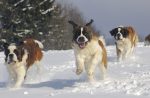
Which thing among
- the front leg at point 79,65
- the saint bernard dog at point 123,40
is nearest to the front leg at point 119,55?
the saint bernard dog at point 123,40

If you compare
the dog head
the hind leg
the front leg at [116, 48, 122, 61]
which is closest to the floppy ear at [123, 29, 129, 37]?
the front leg at [116, 48, 122, 61]

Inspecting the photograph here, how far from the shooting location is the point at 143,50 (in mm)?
22250

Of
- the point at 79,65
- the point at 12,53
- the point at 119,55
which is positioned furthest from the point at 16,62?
the point at 119,55

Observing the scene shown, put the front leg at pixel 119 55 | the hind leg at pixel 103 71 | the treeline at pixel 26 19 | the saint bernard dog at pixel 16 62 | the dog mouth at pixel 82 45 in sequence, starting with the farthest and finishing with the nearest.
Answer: the treeline at pixel 26 19 < the front leg at pixel 119 55 < the hind leg at pixel 103 71 < the saint bernard dog at pixel 16 62 < the dog mouth at pixel 82 45

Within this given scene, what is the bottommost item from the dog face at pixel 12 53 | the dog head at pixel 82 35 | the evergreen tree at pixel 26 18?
the dog face at pixel 12 53

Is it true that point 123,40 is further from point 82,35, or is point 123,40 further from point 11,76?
point 82,35

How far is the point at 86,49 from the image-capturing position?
11508 millimetres

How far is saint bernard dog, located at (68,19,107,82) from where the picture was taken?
11266 millimetres

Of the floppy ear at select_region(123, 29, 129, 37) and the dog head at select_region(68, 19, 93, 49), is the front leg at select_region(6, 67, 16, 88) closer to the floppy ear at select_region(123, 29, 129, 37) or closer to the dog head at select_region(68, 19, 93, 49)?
the dog head at select_region(68, 19, 93, 49)

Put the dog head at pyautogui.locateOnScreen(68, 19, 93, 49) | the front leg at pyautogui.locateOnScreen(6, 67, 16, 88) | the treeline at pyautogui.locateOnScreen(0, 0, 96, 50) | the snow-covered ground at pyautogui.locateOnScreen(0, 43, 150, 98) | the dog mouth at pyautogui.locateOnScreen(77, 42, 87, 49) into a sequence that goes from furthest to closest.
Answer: the treeline at pyautogui.locateOnScreen(0, 0, 96, 50) → the front leg at pyautogui.locateOnScreen(6, 67, 16, 88) → the dog mouth at pyautogui.locateOnScreen(77, 42, 87, 49) → the dog head at pyautogui.locateOnScreen(68, 19, 93, 49) → the snow-covered ground at pyautogui.locateOnScreen(0, 43, 150, 98)

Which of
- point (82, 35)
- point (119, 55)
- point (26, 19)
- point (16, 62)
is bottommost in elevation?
point (119, 55)

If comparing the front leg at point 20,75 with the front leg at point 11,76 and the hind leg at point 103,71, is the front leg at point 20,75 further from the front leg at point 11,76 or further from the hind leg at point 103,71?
the hind leg at point 103,71

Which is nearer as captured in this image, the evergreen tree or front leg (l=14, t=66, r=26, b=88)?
front leg (l=14, t=66, r=26, b=88)

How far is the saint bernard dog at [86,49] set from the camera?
444 inches
